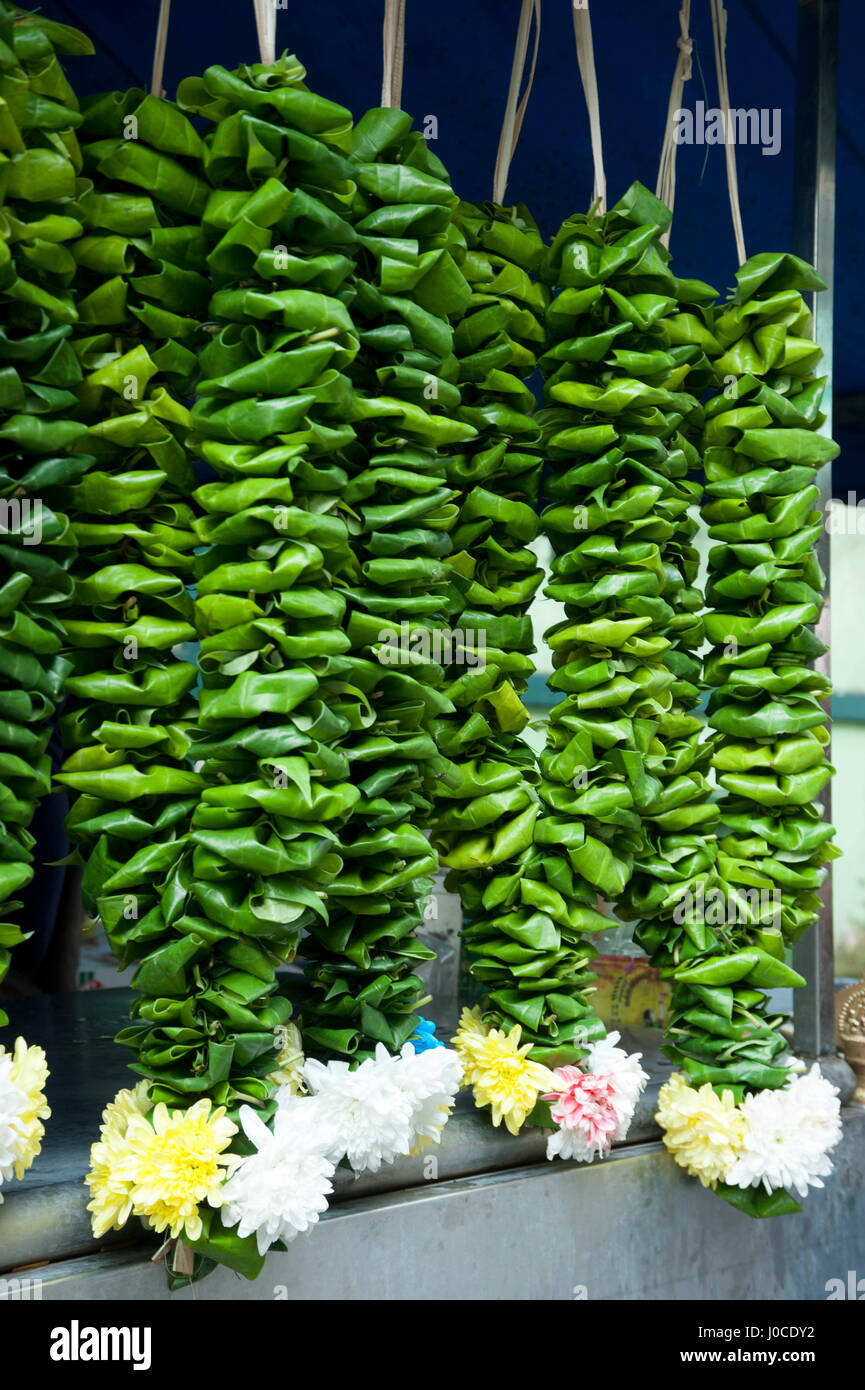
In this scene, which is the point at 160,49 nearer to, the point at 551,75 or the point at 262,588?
the point at 262,588

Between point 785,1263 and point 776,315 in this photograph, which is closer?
point 776,315

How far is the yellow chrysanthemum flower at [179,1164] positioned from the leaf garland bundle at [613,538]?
456 millimetres

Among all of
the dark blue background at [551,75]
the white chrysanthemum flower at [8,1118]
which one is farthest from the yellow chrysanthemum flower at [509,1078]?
the dark blue background at [551,75]

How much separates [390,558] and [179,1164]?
1.67 ft

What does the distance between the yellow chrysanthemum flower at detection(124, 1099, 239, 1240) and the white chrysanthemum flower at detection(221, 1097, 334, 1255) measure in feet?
0.05

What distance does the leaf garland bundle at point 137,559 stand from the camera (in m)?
0.93

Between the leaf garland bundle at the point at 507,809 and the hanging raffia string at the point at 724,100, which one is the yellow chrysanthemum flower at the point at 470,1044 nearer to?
the leaf garland bundle at the point at 507,809

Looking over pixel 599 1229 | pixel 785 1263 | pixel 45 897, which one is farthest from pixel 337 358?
pixel 45 897

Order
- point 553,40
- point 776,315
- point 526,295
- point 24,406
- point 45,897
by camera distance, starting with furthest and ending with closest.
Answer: point 45,897, point 553,40, point 776,315, point 526,295, point 24,406

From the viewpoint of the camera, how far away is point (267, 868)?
88 centimetres

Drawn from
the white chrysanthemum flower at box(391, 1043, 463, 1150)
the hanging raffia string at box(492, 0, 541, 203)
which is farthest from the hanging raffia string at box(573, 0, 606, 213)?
the white chrysanthemum flower at box(391, 1043, 463, 1150)

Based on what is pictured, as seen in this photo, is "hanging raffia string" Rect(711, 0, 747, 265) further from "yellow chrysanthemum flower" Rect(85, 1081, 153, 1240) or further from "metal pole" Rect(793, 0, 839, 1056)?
"yellow chrysanthemum flower" Rect(85, 1081, 153, 1240)
